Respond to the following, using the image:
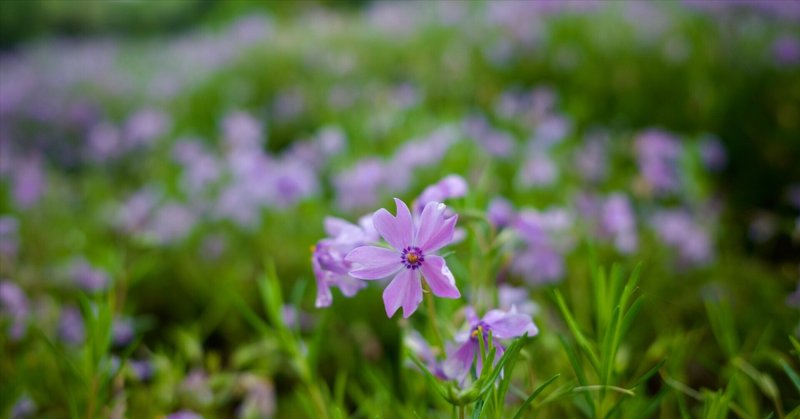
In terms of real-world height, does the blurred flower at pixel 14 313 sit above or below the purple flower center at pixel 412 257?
below

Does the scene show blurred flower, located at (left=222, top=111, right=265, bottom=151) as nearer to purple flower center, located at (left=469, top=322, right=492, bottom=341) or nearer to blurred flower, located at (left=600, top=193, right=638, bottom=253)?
blurred flower, located at (left=600, top=193, right=638, bottom=253)

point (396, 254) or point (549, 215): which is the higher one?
point (396, 254)

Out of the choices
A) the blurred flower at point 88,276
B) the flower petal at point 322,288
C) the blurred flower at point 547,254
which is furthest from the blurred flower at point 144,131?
the flower petal at point 322,288

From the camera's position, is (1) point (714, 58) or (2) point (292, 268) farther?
(1) point (714, 58)

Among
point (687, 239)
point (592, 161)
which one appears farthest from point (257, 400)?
point (592, 161)

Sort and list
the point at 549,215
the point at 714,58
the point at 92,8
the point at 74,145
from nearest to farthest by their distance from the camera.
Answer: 1. the point at 549,215
2. the point at 714,58
3. the point at 74,145
4. the point at 92,8

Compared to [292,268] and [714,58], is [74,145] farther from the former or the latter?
[714,58]

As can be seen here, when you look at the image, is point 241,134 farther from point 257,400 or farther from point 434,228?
point 434,228

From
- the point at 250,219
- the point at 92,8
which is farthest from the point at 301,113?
the point at 92,8

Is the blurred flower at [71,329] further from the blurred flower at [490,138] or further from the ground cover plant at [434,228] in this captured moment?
the blurred flower at [490,138]
